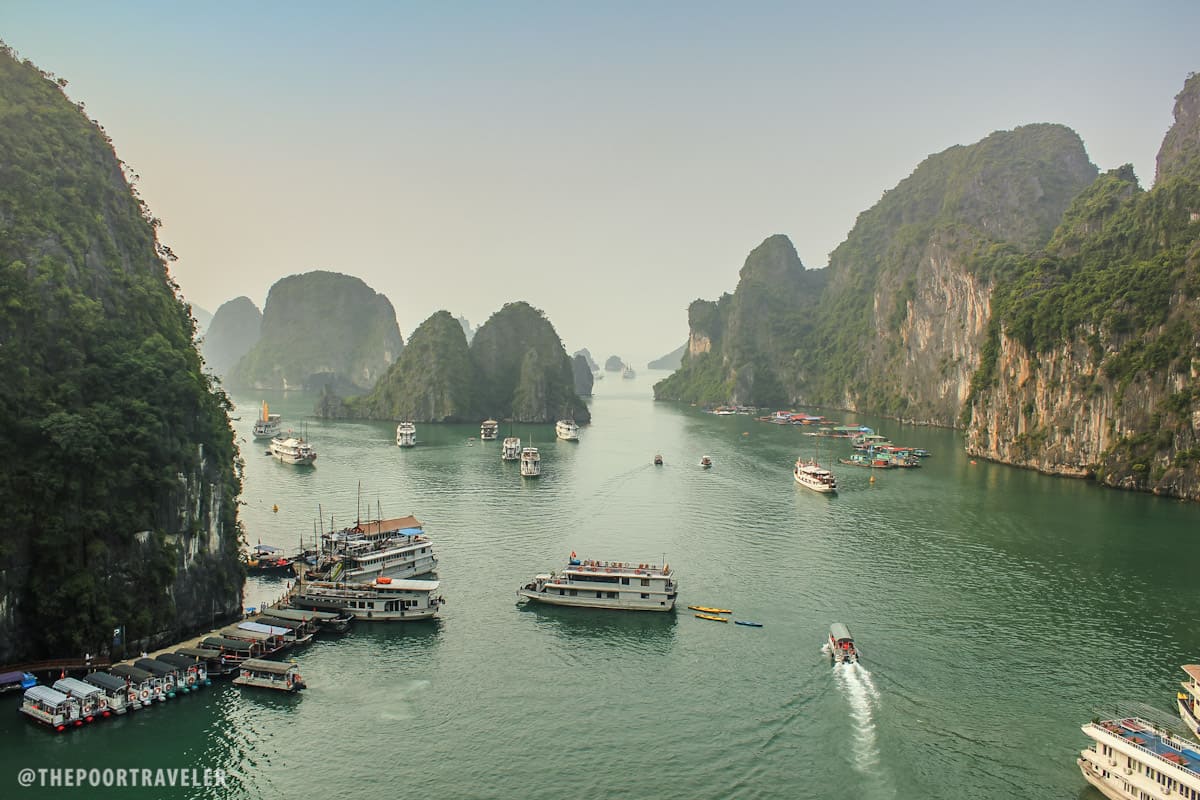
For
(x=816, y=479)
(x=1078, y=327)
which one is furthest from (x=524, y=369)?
(x=1078, y=327)

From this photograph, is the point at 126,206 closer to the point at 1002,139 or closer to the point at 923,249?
the point at 923,249

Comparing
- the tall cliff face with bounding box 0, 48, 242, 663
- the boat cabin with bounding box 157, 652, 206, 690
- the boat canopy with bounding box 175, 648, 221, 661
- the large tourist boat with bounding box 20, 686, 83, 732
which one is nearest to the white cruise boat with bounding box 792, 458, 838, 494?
the tall cliff face with bounding box 0, 48, 242, 663

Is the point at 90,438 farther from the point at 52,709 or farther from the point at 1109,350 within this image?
the point at 1109,350

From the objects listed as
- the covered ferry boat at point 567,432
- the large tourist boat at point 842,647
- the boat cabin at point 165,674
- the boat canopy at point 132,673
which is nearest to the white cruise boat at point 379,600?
the boat cabin at point 165,674

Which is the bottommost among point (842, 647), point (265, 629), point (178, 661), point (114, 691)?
point (114, 691)

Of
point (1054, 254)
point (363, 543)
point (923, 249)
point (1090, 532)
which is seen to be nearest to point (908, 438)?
point (1054, 254)

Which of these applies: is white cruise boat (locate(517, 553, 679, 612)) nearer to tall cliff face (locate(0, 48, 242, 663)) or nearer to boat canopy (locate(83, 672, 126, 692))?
tall cliff face (locate(0, 48, 242, 663))

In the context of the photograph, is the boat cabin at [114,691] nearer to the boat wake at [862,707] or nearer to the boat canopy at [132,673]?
the boat canopy at [132,673]
